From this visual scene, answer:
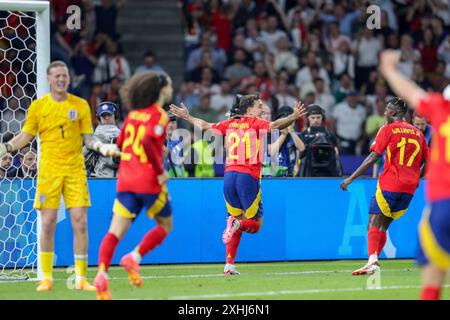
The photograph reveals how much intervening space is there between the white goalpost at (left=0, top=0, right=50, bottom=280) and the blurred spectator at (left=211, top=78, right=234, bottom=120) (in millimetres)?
6499

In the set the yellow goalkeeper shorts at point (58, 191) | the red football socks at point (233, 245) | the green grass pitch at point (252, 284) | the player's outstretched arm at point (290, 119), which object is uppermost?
the player's outstretched arm at point (290, 119)

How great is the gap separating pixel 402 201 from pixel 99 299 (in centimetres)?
482

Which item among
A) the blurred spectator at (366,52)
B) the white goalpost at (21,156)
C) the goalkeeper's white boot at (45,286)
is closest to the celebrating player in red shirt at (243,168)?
the white goalpost at (21,156)

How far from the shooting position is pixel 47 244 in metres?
10.9

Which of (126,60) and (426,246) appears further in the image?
(126,60)

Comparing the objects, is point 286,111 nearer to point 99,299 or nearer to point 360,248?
point 360,248

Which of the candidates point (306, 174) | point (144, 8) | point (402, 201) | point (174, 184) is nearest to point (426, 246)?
point (402, 201)

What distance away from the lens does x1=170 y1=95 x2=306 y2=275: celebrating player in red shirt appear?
1314 centimetres

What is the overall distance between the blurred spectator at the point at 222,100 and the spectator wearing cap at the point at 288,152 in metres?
4.51

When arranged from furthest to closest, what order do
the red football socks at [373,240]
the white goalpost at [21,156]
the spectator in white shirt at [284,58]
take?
the spectator in white shirt at [284,58]
the red football socks at [373,240]
the white goalpost at [21,156]

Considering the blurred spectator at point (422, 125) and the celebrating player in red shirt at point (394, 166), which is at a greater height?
the blurred spectator at point (422, 125)

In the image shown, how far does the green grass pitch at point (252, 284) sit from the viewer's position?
410 inches

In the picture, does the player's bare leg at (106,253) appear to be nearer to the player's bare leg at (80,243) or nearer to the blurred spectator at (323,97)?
the player's bare leg at (80,243)

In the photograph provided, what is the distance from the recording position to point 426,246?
7273 mm
